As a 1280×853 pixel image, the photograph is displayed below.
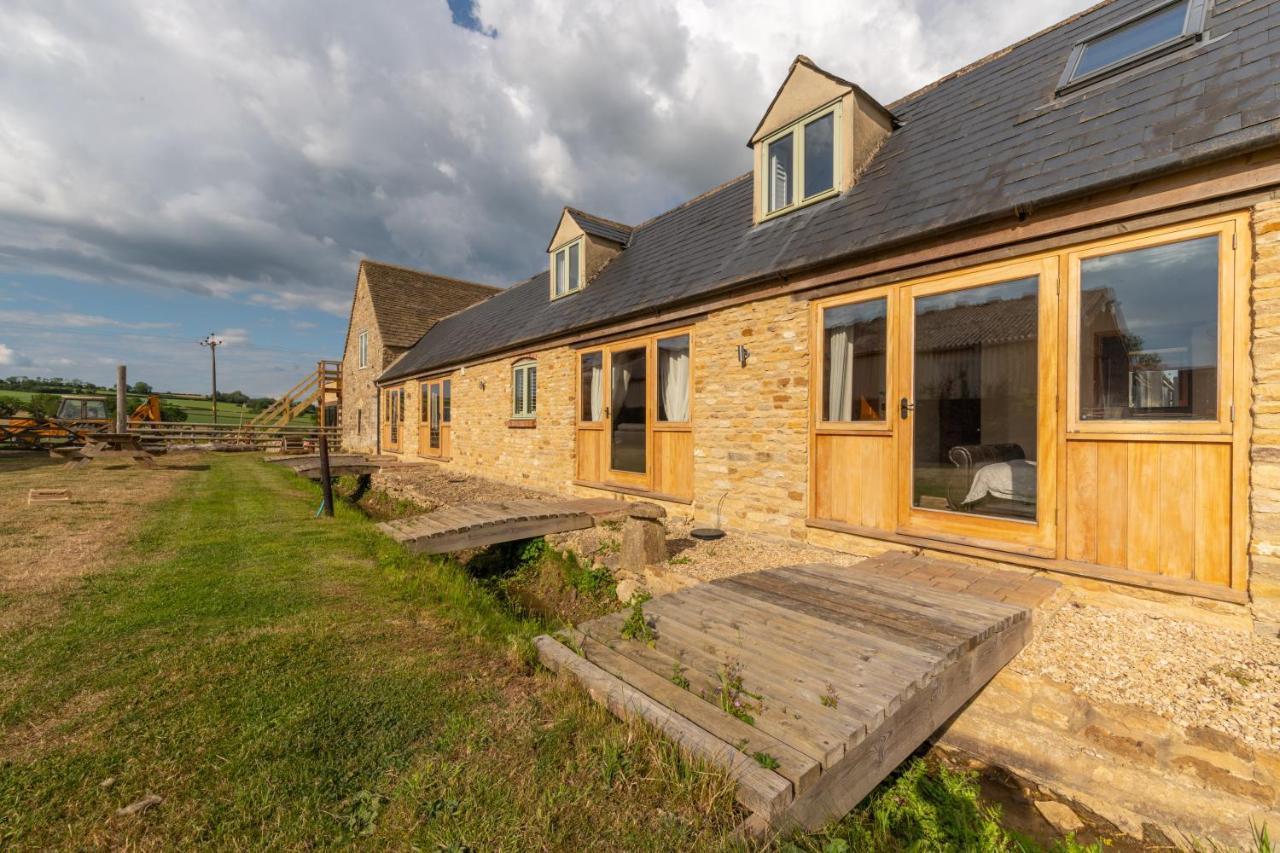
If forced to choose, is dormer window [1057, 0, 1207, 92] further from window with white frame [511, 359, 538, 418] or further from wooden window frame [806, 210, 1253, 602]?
window with white frame [511, 359, 538, 418]

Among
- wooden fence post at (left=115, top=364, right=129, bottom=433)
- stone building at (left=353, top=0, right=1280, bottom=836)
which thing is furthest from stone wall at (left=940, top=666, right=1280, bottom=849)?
wooden fence post at (left=115, top=364, right=129, bottom=433)

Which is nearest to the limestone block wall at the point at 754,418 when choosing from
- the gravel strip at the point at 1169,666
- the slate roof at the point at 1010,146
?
the slate roof at the point at 1010,146

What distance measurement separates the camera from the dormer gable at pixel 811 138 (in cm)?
653

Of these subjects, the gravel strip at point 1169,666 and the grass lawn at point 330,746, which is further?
the gravel strip at point 1169,666

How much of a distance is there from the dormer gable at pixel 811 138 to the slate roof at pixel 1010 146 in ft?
0.75

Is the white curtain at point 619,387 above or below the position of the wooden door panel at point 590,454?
above

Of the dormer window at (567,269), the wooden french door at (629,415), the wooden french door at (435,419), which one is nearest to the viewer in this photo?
the wooden french door at (629,415)

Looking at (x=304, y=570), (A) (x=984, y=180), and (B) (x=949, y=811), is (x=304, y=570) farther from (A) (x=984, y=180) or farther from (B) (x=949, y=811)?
(A) (x=984, y=180)

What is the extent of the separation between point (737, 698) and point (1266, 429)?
12.6ft

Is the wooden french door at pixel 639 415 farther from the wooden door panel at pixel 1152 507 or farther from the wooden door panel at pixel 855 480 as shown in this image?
the wooden door panel at pixel 1152 507

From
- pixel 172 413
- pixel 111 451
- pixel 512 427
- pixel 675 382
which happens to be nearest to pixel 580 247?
pixel 512 427

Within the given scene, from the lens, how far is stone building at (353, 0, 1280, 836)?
3.44m

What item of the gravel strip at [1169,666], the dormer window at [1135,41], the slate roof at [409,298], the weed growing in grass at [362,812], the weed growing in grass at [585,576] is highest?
the slate roof at [409,298]

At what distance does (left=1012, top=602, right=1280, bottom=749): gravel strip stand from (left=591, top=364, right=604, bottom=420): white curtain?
6.81m
